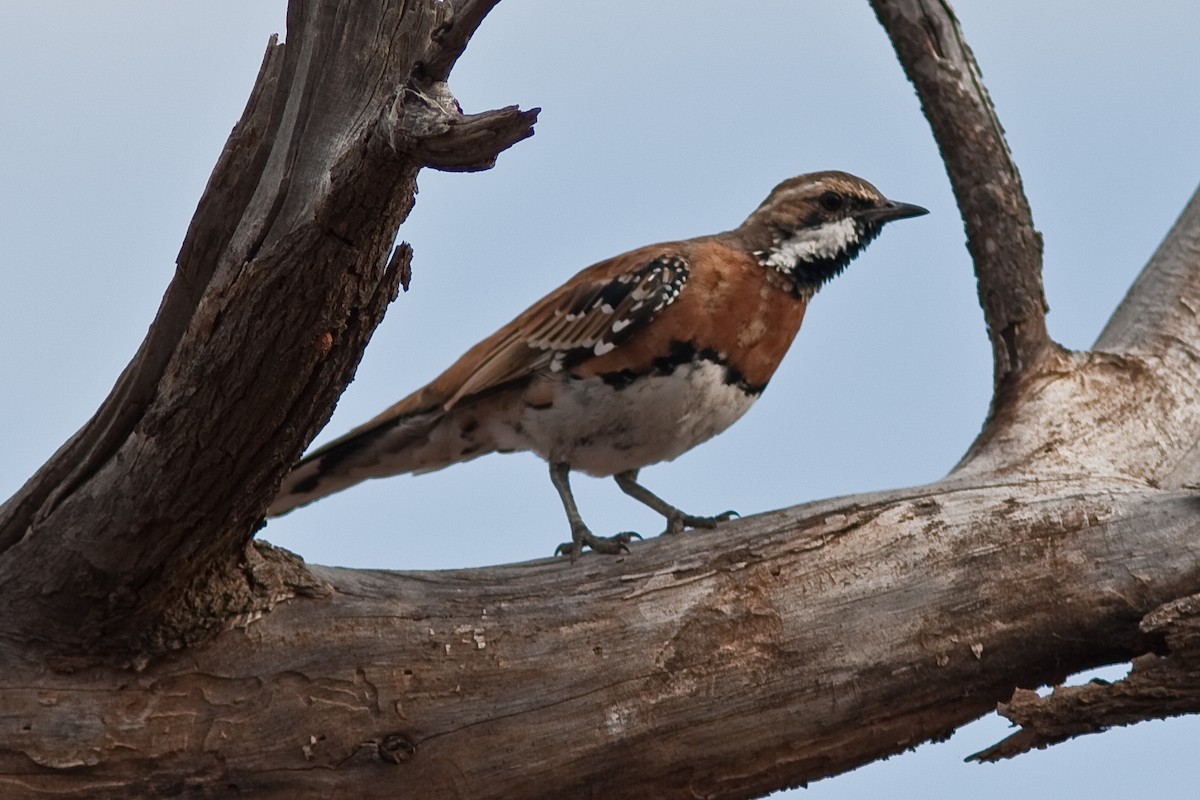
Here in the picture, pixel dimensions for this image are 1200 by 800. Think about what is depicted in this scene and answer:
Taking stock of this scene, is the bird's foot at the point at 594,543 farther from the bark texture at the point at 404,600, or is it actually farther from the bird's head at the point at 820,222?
the bird's head at the point at 820,222

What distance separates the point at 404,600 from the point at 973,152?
4169 mm

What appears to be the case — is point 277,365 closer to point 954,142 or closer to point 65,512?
point 65,512

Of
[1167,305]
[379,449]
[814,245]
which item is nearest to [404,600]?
[379,449]

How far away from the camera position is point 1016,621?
5488 millimetres

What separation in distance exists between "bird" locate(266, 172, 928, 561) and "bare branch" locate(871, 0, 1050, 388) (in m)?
0.74

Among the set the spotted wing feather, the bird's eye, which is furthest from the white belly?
the bird's eye

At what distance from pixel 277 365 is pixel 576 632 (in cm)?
178

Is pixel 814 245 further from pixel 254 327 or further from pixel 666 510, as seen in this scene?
pixel 254 327

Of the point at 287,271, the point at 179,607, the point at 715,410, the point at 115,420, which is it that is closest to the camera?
the point at 287,271

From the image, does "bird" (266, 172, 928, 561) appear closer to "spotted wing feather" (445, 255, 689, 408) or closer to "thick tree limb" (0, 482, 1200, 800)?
"spotted wing feather" (445, 255, 689, 408)

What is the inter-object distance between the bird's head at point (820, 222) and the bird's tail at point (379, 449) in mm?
1793

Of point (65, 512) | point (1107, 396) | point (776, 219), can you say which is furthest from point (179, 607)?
point (1107, 396)

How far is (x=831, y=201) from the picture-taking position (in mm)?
Answer: 7746

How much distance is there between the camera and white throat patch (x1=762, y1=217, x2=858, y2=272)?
7414 millimetres
